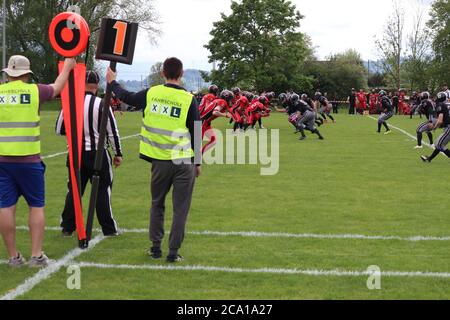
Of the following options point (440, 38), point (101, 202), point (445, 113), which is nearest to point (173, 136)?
point (101, 202)

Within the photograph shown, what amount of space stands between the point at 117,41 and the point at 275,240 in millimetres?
2825

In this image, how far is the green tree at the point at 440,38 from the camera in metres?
Result: 65.4

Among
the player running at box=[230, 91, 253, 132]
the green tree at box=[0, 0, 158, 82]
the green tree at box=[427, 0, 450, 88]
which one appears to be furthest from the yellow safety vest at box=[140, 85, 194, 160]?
the green tree at box=[427, 0, 450, 88]

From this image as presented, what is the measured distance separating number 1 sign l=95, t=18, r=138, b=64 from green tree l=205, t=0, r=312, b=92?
183 feet

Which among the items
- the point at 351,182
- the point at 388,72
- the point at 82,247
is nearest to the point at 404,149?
the point at 351,182

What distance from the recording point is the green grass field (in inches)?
212

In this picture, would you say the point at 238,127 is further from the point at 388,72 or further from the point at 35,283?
the point at 388,72

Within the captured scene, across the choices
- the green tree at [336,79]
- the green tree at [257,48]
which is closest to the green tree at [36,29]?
the green tree at [257,48]

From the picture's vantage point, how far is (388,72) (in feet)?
226

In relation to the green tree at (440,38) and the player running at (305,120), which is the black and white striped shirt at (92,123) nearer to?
the player running at (305,120)

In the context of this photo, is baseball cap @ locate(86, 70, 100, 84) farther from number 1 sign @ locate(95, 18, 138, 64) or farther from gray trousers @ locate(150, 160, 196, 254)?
gray trousers @ locate(150, 160, 196, 254)

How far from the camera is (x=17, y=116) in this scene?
5828mm

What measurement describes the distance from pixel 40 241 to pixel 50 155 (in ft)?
34.5

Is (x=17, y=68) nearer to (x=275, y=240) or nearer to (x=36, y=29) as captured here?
(x=275, y=240)
